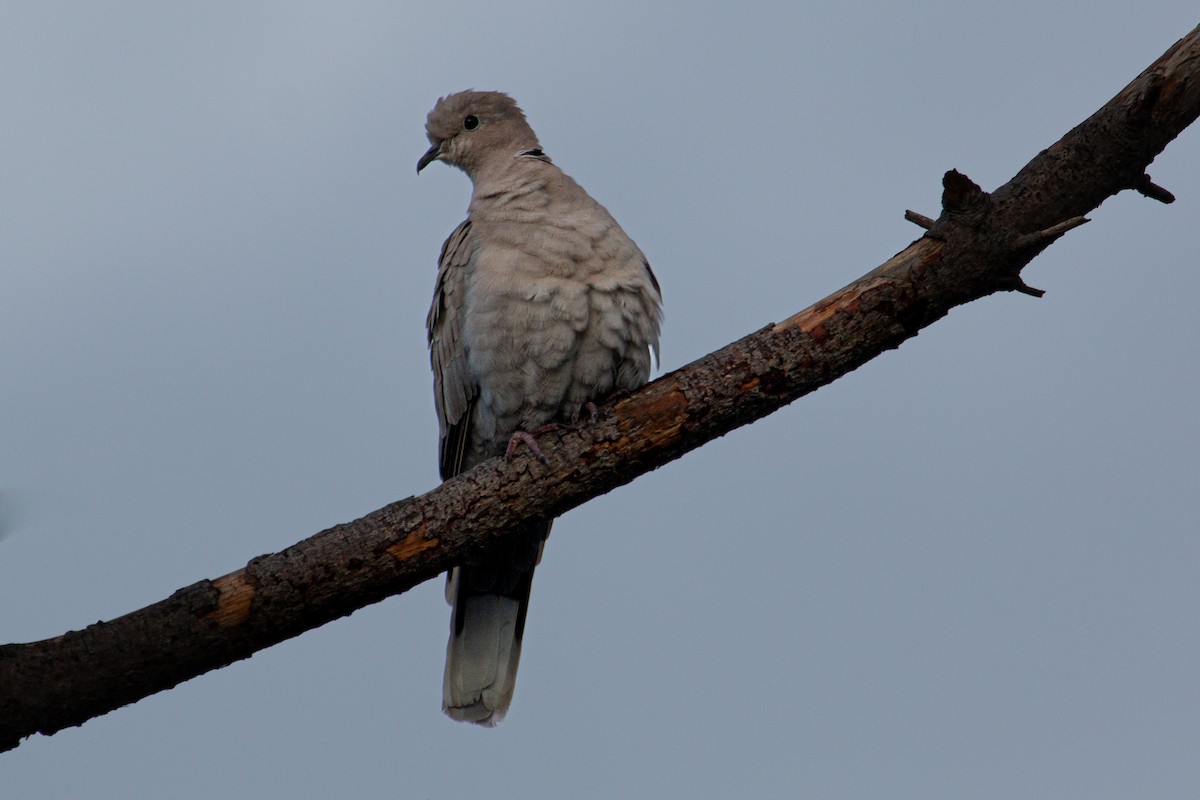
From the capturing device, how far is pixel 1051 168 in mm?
3896

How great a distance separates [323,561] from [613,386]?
1439 mm

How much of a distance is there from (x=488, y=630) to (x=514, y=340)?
139 centimetres

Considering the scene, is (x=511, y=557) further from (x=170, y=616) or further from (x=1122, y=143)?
(x=1122, y=143)

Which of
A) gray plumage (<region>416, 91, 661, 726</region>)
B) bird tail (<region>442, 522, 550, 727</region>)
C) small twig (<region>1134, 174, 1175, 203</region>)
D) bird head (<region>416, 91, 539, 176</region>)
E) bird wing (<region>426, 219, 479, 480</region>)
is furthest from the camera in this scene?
bird head (<region>416, 91, 539, 176</region>)

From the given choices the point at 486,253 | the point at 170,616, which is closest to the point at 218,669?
the point at 170,616

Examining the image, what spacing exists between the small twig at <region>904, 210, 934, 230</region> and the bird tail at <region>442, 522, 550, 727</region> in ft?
6.82

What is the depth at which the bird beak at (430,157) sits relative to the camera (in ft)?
20.2

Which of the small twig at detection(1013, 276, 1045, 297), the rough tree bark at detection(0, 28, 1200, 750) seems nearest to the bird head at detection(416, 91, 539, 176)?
the rough tree bark at detection(0, 28, 1200, 750)

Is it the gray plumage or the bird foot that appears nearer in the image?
the bird foot

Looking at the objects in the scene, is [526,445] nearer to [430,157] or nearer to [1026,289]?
[1026,289]

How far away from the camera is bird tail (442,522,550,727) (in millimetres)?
5148

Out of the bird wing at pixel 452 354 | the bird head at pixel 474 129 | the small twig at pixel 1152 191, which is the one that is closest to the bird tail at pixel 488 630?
the bird wing at pixel 452 354

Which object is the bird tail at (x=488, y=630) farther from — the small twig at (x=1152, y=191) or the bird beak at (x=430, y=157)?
the small twig at (x=1152, y=191)

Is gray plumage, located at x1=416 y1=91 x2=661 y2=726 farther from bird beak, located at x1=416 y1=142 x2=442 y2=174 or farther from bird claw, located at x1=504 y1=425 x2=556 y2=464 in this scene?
bird beak, located at x1=416 y1=142 x2=442 y2=174
